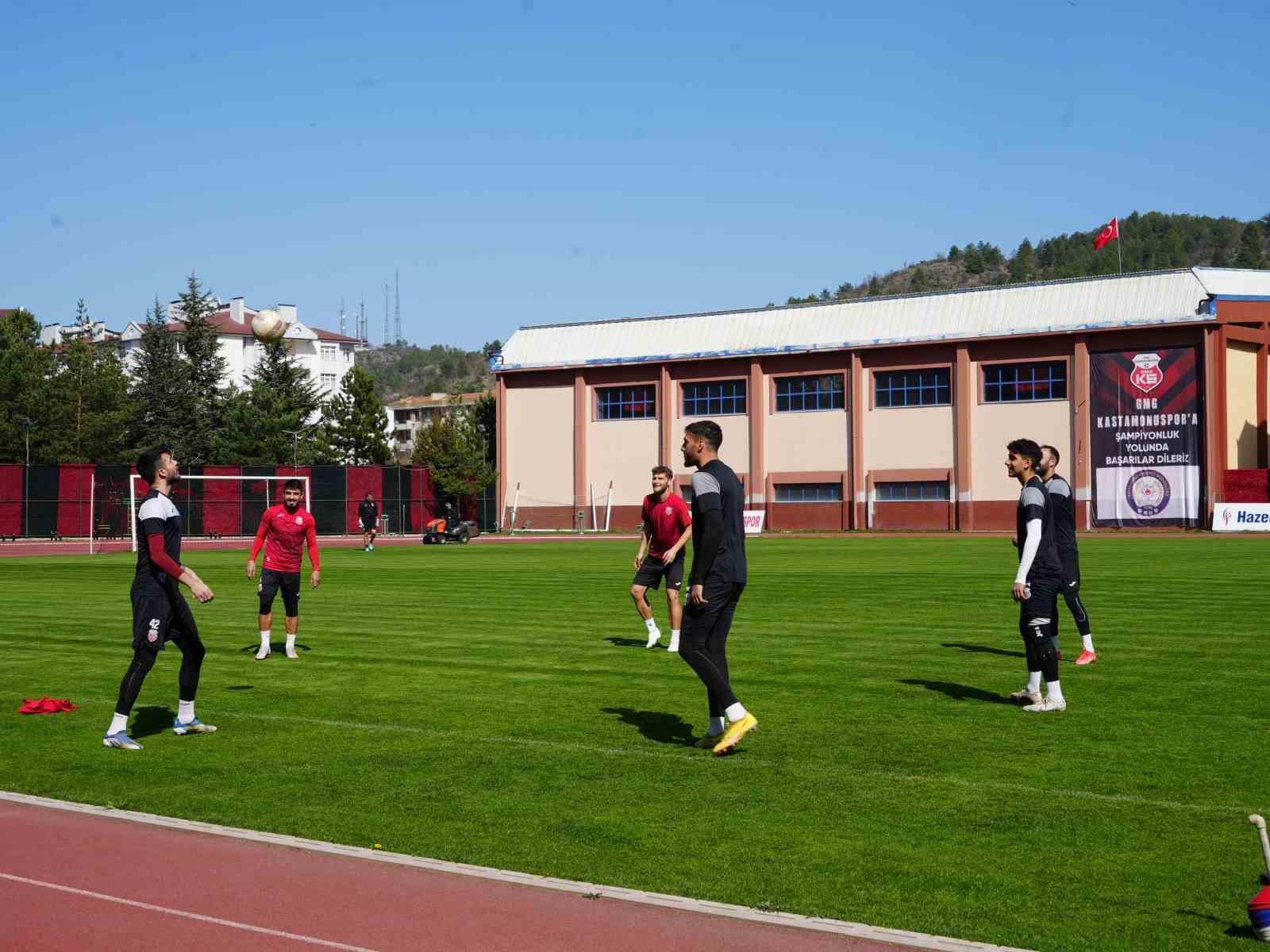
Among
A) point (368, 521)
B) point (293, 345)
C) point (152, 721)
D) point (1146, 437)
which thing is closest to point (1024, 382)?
point (1146, 437)

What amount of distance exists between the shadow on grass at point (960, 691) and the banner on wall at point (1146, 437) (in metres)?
53.0

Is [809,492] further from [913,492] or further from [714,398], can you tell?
[714,398]

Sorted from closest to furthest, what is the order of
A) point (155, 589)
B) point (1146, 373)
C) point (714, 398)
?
point (155, 589)
point (1146, 373)
point (714, 398)

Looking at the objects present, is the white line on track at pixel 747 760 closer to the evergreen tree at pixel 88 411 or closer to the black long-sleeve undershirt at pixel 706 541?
the black long-sleeve undershirt at pixel 706 541

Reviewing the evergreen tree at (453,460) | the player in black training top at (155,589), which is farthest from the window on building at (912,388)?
the player in black training top at (155,589)

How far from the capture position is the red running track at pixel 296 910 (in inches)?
232

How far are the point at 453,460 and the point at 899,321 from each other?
101ft

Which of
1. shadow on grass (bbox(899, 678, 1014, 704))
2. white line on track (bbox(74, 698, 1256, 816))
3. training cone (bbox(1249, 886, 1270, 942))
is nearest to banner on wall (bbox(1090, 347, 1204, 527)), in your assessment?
shadow on grass (bbox(899, 678, 1014, 704))

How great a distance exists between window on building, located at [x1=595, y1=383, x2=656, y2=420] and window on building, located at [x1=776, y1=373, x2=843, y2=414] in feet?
26.5

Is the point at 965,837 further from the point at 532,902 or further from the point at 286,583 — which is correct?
the point at 286,583

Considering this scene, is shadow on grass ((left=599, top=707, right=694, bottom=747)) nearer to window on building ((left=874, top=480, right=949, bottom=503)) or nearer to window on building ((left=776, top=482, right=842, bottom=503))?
window on building ((left=874, top=480, right=949, bottom=503))

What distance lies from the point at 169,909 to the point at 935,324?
66.2 metres

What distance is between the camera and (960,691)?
12.7m

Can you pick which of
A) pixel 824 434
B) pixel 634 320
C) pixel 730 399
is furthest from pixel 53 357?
pixel 824 434
